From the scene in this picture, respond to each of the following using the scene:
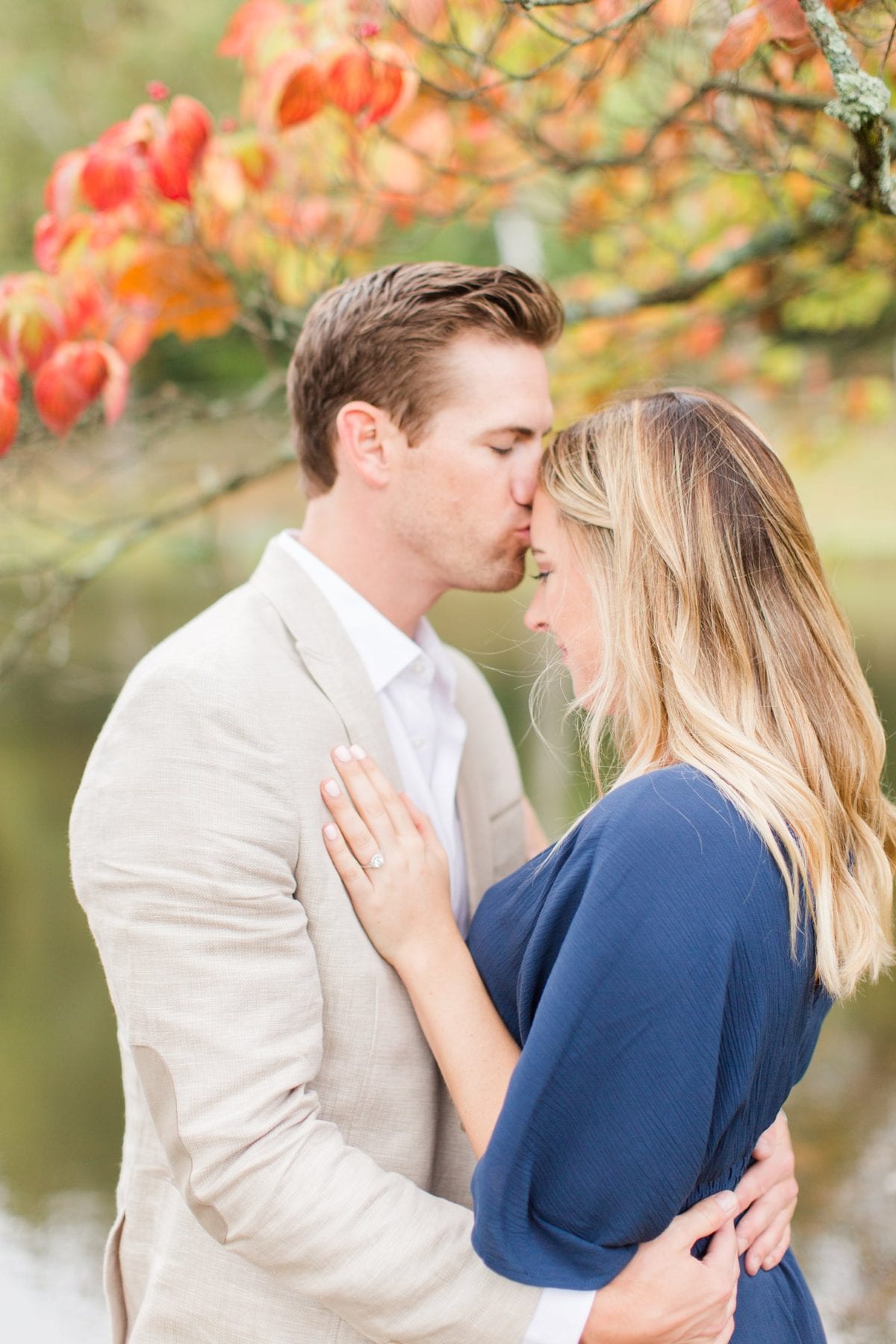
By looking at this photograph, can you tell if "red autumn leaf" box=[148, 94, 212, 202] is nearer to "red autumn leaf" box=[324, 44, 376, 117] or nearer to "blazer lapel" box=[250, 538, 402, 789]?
"red autumn leaf" box=[324, 44, 376, 117]

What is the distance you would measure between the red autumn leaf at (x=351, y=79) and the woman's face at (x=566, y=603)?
0.85m

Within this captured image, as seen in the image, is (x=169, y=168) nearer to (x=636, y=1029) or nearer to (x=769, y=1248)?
(x=636, y=1029)

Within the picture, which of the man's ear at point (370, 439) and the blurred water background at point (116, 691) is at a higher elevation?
the man's ear at point (370, 439)

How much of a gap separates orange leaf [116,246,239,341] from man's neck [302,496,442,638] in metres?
0.75

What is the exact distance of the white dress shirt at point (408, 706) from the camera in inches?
67.6

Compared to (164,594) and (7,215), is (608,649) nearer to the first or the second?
(7,215)

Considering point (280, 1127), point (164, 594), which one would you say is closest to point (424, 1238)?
point (280, 1127)

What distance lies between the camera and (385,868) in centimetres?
142

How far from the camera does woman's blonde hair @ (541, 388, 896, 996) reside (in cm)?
124

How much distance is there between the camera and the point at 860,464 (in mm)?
7570

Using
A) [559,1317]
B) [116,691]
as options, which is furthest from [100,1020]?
[559,1317]

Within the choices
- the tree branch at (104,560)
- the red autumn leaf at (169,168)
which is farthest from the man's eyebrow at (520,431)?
the red autumn leaf at (169,168)

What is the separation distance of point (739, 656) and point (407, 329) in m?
0.77

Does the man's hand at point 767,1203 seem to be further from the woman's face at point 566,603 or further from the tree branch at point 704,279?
the tree branch at point 704,279
